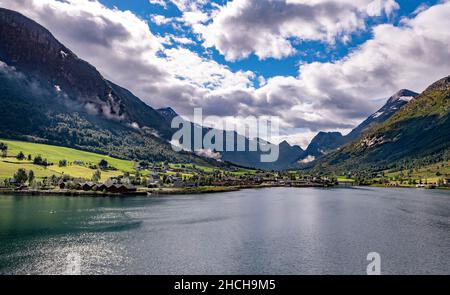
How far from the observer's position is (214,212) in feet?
447

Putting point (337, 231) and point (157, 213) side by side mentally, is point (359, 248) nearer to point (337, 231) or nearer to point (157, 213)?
point (337, 231)

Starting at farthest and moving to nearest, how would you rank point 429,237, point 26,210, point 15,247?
point 26,210, point 429,237, point 15,247

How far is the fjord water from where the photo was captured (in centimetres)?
6400

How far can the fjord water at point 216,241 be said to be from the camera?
6400 centimetres

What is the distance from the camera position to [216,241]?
276ft
